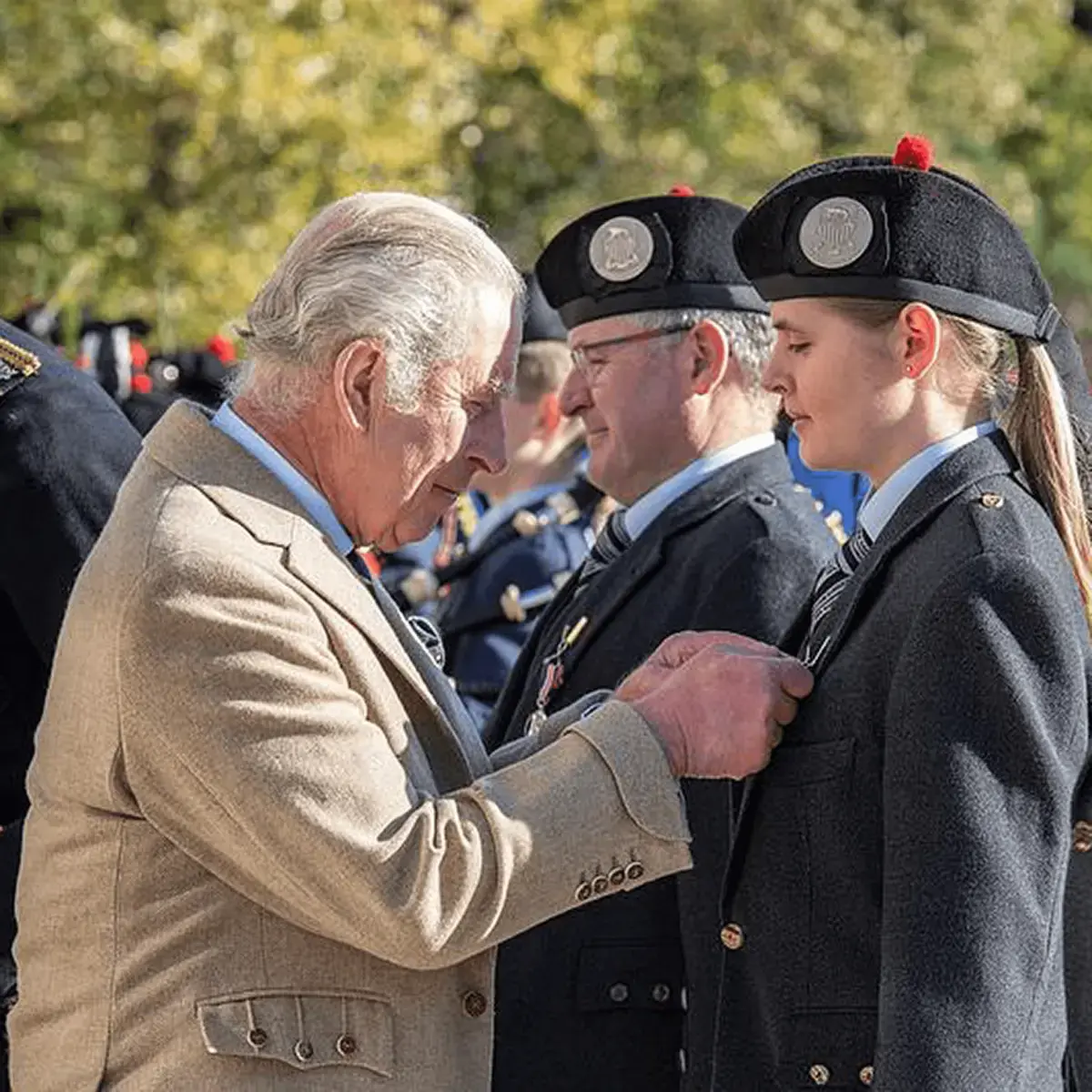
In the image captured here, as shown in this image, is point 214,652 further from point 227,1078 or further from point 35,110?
point 35,110

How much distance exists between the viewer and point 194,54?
1062 centimetres

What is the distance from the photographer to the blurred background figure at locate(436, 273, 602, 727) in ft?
20.8

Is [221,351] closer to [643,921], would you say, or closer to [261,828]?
[643,921]

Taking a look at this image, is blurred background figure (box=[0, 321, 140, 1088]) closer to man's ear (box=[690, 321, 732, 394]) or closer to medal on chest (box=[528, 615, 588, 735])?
medal on chest (box=[528, 615, 588, 735])

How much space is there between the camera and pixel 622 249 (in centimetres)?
458

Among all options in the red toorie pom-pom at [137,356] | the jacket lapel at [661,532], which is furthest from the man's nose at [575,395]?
the red toorie pom-pom at [137,356]

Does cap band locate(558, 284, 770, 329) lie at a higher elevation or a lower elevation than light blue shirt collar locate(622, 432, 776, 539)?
higher

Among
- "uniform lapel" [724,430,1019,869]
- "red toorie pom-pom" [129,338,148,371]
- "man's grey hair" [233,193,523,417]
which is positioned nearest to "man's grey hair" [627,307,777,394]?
"uniform lapel" [724,430,1019,869]

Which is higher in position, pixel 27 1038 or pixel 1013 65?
pixel 1013 65

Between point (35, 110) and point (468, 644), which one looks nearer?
point (468, 644)

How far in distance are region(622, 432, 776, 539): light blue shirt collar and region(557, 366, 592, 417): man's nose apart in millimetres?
257

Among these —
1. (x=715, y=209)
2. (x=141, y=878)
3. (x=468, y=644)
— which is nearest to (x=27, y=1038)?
(x=141, y=878)

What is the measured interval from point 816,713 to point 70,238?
8982 mm

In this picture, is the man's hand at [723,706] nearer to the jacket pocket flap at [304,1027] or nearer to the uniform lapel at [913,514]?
the uniform lapel at [913,514]
